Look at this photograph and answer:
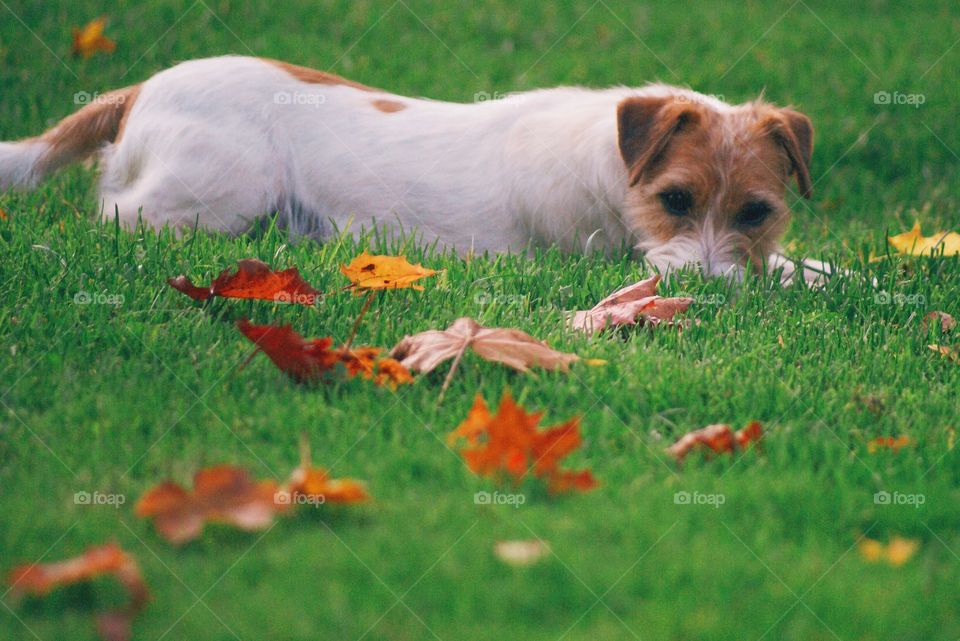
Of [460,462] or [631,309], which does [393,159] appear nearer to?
[631,309]

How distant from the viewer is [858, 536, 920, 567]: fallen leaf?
2.11m

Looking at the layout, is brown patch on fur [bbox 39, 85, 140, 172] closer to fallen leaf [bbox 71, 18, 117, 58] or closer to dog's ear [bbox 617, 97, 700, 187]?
fallen leaf [bbox 71, 18, 117, 58]

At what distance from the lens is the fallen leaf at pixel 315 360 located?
282 centimetres

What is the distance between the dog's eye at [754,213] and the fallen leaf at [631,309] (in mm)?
768

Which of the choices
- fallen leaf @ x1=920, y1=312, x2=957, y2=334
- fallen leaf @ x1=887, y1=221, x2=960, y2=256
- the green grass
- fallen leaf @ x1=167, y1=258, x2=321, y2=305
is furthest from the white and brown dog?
fallen leaf @ x1=167, y1=258, x2=321, y2=305

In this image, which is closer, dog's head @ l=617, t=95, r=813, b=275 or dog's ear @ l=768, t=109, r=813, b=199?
dog's head @ l=617, t=95, r=813, b=275

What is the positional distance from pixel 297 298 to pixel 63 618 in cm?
158

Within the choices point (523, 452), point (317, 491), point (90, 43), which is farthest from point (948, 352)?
point (90, 43)

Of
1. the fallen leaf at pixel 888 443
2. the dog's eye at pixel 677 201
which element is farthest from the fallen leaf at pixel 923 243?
the fallen leaf at pixel 888 443

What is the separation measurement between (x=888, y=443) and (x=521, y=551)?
1185 mm

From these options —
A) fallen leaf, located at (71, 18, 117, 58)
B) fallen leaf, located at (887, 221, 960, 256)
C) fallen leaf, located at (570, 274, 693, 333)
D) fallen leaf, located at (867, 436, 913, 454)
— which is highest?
fallen leaf, located at (71, 18, 117, 58)

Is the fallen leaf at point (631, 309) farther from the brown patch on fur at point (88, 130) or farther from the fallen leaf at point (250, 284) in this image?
the brown patch on fur at point (88, 130)

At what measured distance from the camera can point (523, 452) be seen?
2338 mm

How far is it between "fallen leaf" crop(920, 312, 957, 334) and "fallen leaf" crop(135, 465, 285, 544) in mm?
2462
